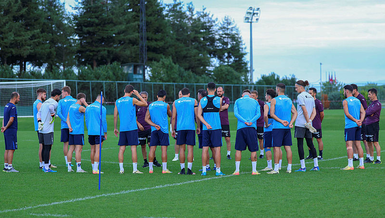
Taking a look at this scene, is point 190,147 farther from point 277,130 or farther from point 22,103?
A: point 22,103

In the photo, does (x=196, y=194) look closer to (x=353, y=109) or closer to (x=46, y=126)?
(x=353, y=109)

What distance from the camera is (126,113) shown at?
34.8 ft

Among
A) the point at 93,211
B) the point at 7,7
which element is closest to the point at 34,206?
the point at 93,211

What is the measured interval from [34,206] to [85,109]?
430cm

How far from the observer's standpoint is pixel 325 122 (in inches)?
1316

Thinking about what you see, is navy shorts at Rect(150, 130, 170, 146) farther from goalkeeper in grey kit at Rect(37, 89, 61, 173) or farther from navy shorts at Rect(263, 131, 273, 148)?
goalkeeper in grey kit at Rect(37, 89, 61, 173)

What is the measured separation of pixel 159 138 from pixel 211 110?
1633mm

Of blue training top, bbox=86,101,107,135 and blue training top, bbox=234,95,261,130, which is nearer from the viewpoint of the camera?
blue training top, bbox=234,95,261,130

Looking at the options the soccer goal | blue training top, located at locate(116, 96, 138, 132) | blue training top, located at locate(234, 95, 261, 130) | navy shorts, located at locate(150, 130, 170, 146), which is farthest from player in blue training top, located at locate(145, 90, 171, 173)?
the soccer goal

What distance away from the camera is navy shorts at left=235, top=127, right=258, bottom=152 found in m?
10.1

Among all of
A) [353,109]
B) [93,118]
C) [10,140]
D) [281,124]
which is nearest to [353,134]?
[353,109]

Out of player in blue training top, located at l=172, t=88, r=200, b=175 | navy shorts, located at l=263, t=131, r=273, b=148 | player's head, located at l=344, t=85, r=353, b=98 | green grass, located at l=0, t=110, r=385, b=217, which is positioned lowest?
green grass, located at l=0, t=110, r=385, b=217

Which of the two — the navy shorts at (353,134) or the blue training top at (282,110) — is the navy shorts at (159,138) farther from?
the navy shorts at (353,134)

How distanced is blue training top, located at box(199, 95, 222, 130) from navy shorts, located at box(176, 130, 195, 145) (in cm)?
42
